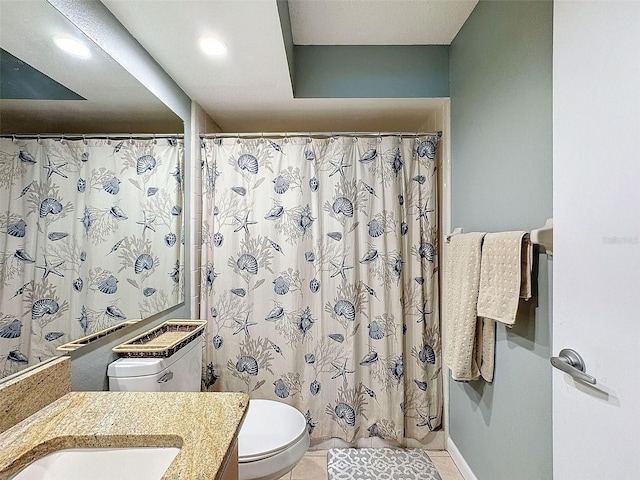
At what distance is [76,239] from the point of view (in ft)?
3.51

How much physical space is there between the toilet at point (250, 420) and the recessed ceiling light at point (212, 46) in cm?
132

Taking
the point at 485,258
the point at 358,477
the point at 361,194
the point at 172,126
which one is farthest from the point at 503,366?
the point at 172,126

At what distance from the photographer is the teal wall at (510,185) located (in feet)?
3.81

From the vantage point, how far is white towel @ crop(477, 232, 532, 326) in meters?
1.18

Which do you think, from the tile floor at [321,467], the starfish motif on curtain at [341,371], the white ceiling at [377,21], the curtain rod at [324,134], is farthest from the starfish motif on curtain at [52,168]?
the tile floor at [321,467]

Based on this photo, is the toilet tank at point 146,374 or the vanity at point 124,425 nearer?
the vanity at point 124,425

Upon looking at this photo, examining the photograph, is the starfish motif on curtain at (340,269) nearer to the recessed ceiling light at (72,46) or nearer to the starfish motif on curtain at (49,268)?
the starfish motif on curtain at (49,268)

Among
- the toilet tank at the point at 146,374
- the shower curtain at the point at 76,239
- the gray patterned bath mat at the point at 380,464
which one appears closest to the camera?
the shower curtain at the point at 76,239

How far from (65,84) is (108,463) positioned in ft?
3.60

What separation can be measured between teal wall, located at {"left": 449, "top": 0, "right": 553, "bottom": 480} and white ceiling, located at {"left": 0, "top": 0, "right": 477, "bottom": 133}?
36cm

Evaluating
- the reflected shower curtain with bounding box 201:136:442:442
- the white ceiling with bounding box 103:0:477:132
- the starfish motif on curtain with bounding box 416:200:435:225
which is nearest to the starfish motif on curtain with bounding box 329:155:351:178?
the reflected shower curtain with bounding box 201:136:442:442
